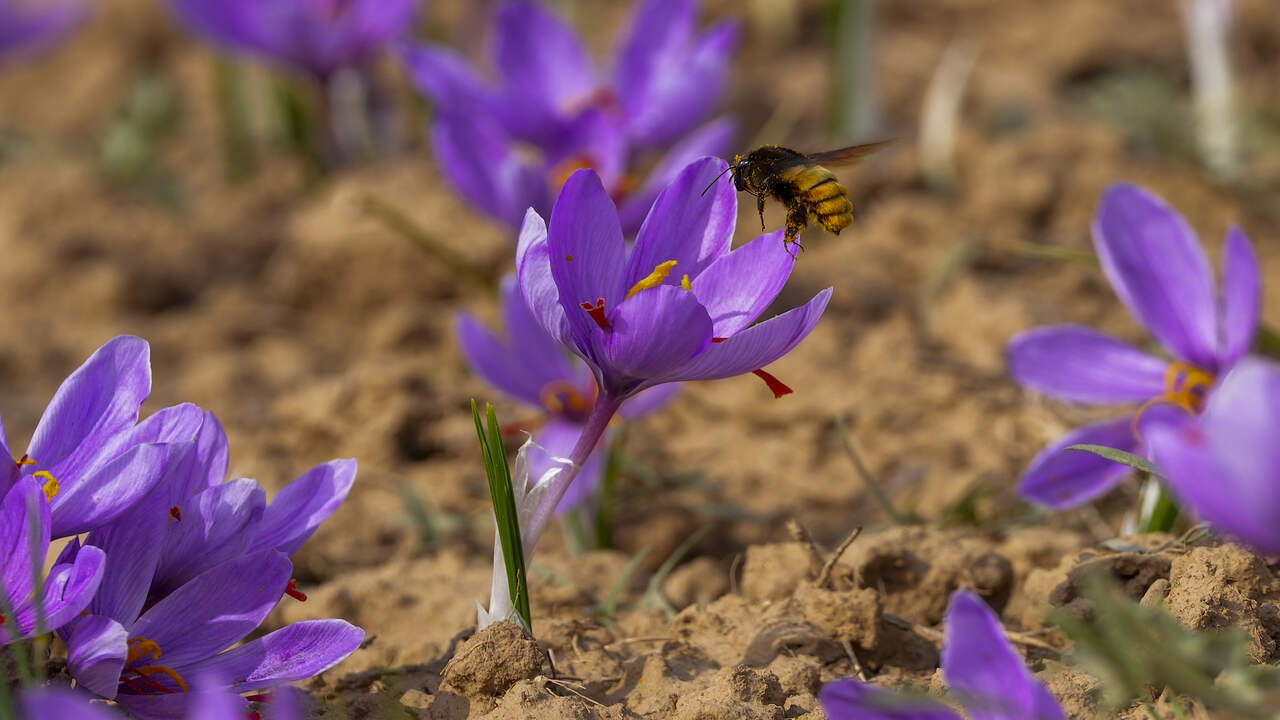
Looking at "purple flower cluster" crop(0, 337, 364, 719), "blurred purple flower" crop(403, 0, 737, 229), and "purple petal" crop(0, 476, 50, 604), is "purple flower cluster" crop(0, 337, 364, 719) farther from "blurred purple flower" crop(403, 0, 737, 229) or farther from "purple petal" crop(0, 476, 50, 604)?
Answer: "blurred purple flower" crop(403, 0, 737, 229)

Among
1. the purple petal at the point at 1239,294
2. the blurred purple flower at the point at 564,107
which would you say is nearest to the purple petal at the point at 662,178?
the blurred purple flower at the point at 564,107

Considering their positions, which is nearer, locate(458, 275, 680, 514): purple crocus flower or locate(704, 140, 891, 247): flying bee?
locate(704, 140, 891, 247): flying bee

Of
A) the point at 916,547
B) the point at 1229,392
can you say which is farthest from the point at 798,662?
the point at 1229,392

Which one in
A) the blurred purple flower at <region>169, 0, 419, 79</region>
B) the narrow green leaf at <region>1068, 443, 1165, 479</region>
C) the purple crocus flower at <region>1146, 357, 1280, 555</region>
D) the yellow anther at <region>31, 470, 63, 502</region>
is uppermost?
the blurred purple flower at <region>169, 0, 419, 79</region>

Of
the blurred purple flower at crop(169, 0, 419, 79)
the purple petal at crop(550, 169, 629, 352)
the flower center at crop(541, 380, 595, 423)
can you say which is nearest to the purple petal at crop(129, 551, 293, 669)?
the purple petal at crop(550, 169, 629, 352)

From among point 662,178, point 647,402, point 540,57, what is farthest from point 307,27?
point 647,402

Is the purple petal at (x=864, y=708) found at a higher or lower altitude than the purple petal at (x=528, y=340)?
lower

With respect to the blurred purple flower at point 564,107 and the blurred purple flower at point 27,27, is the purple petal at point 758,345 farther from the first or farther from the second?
the blurred purple flower at point 27,27
